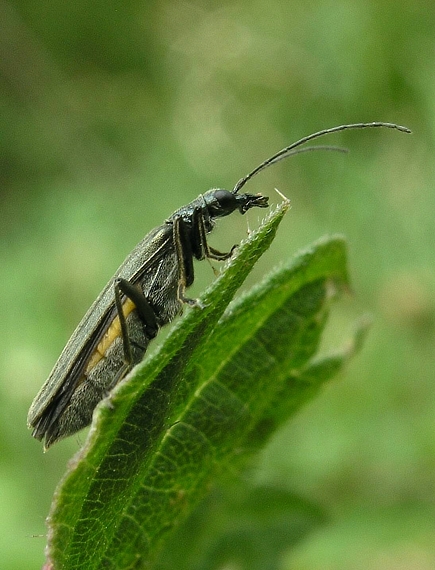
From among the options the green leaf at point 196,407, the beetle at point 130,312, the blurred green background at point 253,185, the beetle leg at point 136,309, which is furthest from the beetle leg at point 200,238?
the blurred green background at point 253,185

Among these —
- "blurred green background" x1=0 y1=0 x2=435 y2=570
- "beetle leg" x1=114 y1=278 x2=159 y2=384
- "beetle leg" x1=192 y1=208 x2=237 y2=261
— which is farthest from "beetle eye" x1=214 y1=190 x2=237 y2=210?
"blurred green background" x1=0 y1=0 x2=435 y2=570

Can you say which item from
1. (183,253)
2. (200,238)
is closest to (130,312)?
(183,253)

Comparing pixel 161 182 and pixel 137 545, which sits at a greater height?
pixel 161 182

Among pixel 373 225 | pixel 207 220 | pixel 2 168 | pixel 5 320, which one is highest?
pixel 2 168

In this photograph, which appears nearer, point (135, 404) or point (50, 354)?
point (135, 404)

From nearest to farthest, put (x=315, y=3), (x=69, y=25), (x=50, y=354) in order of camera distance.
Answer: (x=50, y=354)
(x=315, y=3)
(x=69, y=25)

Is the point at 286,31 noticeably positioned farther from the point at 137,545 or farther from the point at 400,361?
the point at 137,545

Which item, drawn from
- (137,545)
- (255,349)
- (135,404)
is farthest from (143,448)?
(255,349)

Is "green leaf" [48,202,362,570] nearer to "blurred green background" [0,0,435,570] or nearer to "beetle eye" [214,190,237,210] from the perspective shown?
"blurred green background" [0,0,435,570]
